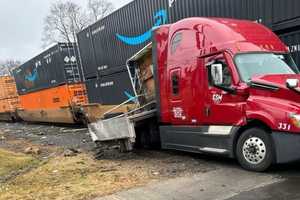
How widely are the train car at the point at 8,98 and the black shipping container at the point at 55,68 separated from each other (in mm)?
5141

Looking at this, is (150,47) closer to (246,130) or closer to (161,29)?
(161,29)

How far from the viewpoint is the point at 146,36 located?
41.5 feet

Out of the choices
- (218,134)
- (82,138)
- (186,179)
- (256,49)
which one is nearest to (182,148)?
(218,134)

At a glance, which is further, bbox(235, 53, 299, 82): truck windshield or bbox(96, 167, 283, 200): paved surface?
bbox(235, 53, 299, 82): truck windshield

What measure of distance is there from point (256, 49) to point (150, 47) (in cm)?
333

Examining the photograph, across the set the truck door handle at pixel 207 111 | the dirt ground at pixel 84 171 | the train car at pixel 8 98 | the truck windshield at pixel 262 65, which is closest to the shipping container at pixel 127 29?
the truck windshield at pixel 262 65

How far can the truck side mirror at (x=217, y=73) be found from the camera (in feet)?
25.2

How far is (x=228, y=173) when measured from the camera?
7.46 m

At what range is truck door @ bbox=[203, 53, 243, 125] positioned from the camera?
25.2 ft

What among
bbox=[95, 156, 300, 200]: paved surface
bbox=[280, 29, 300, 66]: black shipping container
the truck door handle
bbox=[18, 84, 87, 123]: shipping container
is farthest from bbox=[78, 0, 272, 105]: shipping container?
bbox=[95, 156, 300, 200]: paved surface

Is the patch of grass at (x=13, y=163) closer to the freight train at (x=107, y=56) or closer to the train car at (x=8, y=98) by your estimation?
the freight train at (x=107, y=56)

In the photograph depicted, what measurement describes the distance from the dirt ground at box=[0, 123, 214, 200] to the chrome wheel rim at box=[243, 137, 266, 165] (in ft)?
2.87

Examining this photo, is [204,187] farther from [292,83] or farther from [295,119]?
[292,83]

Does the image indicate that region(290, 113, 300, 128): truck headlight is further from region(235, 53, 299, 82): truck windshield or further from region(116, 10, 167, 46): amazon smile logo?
region(116, 10, 167, 46): amazon smile logo
